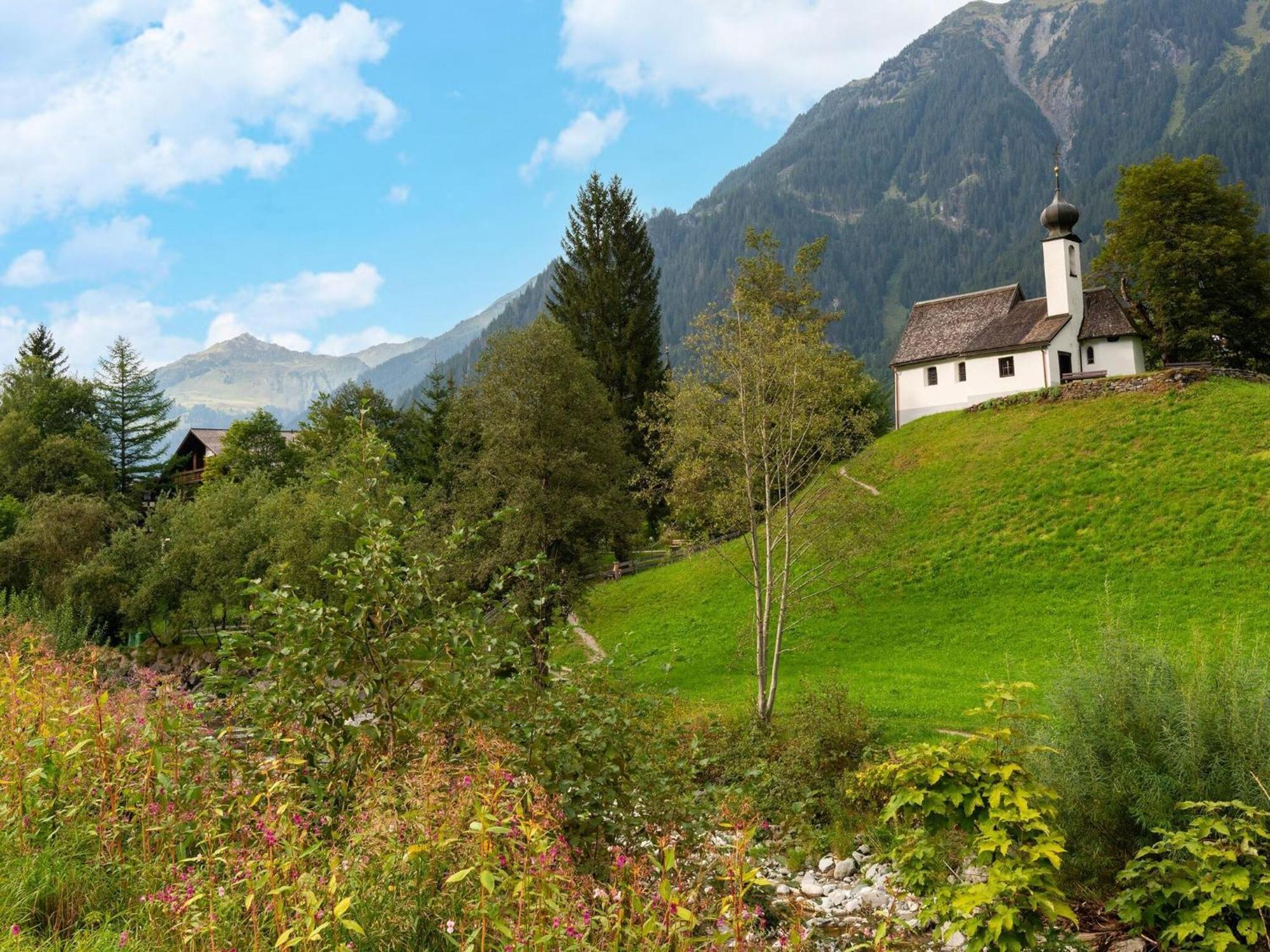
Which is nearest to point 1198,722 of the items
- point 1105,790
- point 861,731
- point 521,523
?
point 1105,790

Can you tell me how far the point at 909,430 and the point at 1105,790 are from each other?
1278 inches

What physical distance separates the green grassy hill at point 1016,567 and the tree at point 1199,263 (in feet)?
41.5

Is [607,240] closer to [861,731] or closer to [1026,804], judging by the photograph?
[861,731]

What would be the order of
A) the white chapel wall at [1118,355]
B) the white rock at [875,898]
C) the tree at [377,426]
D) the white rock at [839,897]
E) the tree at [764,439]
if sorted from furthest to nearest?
the tree at [377,426] < the white chapel wall at [1118,355] < the tree at [764,439] < the white rock at [839,897] < the white rock at [875,898]

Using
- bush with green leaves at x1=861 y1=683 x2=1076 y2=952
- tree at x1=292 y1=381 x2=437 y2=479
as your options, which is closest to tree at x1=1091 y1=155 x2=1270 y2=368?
tree at x1=292 y1=381 x2=437 y2=479

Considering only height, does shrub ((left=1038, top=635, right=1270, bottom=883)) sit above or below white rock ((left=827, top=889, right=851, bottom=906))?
above

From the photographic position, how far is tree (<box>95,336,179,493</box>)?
184 ft

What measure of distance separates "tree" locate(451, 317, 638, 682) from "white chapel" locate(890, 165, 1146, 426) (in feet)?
78.9

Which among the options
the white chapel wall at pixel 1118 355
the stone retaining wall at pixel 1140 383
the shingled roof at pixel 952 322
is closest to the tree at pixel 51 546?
the shingled roof at pixel 952 322

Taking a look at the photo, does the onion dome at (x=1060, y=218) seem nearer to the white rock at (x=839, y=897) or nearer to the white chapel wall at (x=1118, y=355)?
the white chapel wall at (x=1118, y=355)

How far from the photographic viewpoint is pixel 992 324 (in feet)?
135

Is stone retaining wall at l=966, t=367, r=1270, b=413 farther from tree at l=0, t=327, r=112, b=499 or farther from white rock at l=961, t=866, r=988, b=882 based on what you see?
tree at l=0, t=327, r=112, b=499

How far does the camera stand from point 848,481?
55.9 ft

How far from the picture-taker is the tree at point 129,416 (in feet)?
184
